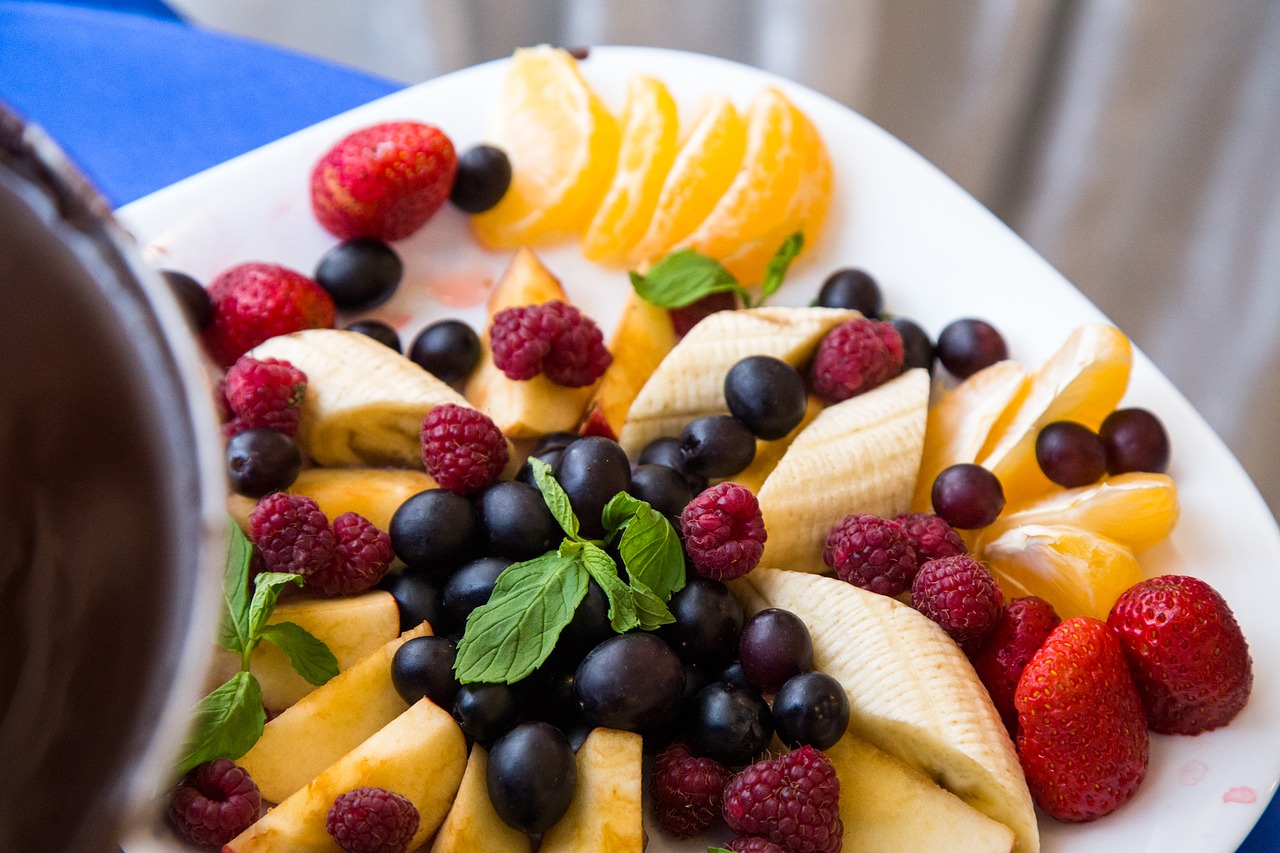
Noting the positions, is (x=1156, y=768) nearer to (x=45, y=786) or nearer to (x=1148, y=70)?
(x=45, y=786)

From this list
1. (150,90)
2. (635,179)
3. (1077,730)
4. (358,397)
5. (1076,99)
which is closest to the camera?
(1077,730)

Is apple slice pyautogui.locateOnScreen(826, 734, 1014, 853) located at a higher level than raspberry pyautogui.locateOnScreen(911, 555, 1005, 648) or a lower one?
lower

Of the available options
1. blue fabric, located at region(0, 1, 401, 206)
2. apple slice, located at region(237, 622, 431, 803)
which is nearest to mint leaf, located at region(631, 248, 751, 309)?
apple slice, located at region(237, 622, 431, 803)

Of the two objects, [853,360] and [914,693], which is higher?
[853,360]

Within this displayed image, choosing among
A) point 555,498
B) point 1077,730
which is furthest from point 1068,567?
point 555,498

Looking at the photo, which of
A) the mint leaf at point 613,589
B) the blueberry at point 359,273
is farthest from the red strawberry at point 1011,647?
the blueberry at point 359,273

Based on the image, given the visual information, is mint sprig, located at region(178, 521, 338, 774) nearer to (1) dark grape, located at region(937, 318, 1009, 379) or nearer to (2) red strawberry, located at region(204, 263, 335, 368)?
(2) red strawberry, located at region(204, 263, 335, 368)

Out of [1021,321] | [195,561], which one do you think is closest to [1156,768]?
[1021,321]

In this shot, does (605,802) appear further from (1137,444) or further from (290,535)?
(1137,444)
